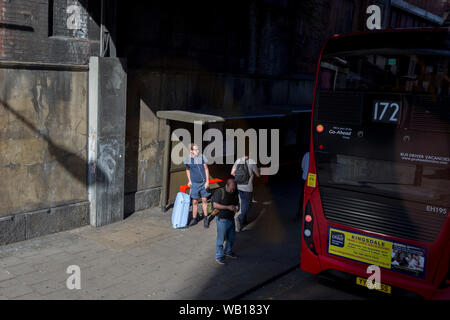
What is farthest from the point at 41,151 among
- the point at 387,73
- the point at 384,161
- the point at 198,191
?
the point at 387,73

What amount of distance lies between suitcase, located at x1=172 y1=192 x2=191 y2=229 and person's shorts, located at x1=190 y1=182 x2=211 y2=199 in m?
0.25

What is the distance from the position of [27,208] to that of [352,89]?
21.8 ft

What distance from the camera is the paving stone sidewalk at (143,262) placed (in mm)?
7504

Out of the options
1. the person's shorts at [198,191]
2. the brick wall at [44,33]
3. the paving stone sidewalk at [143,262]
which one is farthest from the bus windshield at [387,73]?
the brick wall at [44,33]

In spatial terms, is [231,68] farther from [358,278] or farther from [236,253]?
[358,278]

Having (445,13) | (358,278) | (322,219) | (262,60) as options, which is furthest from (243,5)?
(445,13)

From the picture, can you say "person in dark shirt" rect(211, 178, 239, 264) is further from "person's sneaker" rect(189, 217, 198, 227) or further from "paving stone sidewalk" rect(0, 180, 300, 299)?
"person's sneaker" rect(189, 217, 198, 227)

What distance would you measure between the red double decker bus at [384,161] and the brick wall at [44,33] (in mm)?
Answer: 5264

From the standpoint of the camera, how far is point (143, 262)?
8.68 meters

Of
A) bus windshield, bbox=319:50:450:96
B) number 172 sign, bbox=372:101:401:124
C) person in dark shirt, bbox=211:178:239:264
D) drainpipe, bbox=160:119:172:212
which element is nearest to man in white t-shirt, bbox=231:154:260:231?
person in dark shirt, bbox=211:178:239:264

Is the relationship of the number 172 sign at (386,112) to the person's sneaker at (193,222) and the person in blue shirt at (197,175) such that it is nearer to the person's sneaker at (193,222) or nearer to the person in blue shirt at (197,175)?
the person in blue shirt at (197,175)

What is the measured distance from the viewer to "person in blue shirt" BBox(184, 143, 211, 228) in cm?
1057

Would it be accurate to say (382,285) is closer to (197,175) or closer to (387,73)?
(387,73)

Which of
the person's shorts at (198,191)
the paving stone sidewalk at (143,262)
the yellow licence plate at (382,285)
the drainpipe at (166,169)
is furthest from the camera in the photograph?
the drainpipe at (166,169)
